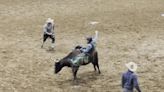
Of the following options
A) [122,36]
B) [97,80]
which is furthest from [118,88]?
[122,36]

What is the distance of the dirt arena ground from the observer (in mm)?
15752

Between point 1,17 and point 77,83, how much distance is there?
10938 millimetres

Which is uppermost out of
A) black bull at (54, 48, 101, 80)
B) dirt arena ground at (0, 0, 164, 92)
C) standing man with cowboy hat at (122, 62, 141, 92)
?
standing man with cowboy hat at (122, 62, 141, 92)

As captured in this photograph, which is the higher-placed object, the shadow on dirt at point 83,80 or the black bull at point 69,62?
the black bull at point 69,62

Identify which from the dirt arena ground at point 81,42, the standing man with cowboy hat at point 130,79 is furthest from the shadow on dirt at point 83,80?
the standing man with cowboy hat at point 130,79

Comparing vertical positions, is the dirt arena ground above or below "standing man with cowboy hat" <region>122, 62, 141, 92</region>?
below

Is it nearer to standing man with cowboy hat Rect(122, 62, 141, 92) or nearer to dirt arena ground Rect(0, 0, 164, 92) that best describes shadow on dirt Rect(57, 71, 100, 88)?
dirt arena ground Rect(0, 0, 164, 92)

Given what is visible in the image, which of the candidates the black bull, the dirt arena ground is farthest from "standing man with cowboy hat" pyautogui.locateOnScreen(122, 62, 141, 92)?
the black bull

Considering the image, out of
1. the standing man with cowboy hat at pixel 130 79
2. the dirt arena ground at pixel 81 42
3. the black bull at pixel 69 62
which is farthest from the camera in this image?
the dirt arena ground at pixel 81 42

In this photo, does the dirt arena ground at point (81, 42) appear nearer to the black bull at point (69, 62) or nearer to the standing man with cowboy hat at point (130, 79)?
the black bull at point (69, 62)

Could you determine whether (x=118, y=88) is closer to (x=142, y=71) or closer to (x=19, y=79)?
(x=142, y=71)

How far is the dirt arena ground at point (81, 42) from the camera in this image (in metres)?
15.8

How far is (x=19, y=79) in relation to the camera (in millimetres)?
15984

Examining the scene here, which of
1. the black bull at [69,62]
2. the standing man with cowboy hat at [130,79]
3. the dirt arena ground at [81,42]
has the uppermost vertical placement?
the standing man with cowboy hat at [130,79]
